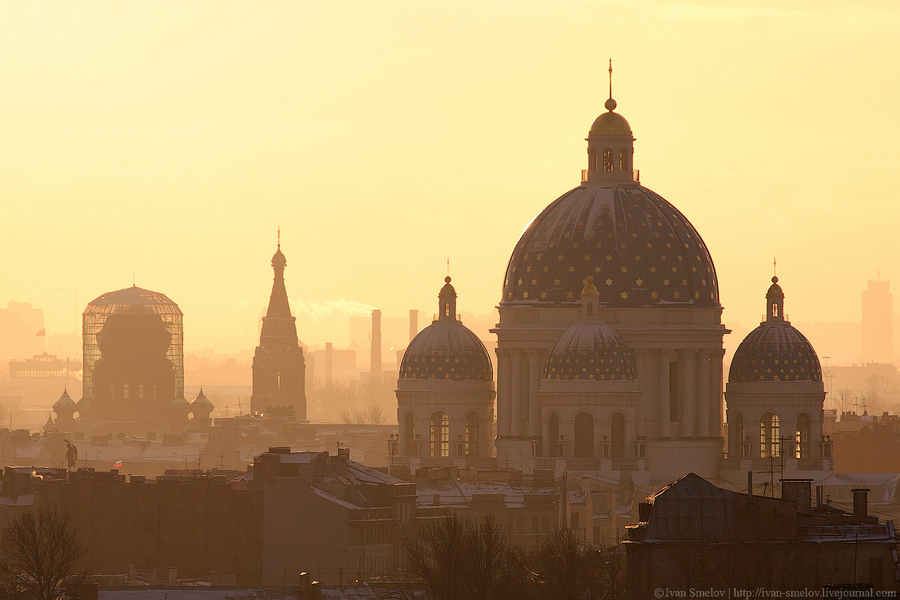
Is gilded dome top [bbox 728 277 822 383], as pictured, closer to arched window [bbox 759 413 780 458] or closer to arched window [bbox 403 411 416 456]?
arched window [bbox 759 413 780 458]

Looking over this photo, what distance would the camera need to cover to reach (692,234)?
167250 mm

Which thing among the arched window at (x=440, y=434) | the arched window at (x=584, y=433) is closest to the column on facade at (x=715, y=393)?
the arched window at (x=584, y=433)

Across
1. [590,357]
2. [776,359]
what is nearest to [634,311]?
[590,357]

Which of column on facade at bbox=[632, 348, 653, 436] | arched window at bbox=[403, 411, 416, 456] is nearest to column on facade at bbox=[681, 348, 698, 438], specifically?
column on facade at bbox=[632, 348, 653, 436]

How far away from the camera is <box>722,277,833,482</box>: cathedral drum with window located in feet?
545

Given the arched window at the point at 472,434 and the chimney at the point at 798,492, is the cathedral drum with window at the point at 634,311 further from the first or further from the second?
the chimney at the point at 798,492

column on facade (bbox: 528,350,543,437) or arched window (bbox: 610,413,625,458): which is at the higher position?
column on facade (bbox: 528,350,543,437)

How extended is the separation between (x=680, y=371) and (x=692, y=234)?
6882 millimetres

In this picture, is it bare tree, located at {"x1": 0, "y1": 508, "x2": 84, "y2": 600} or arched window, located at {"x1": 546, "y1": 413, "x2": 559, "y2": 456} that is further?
Result: arched window, located at {"x1": 546, "y1": 413, "x2": 559, "y2": 456}

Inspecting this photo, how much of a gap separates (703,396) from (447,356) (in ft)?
43.4

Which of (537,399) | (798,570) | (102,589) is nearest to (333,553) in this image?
(102,589)

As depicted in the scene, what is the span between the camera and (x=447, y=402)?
557 ft

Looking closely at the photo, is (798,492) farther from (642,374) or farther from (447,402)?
(447,402)

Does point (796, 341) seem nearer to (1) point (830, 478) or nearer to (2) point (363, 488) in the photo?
(1) point (830, 478)
